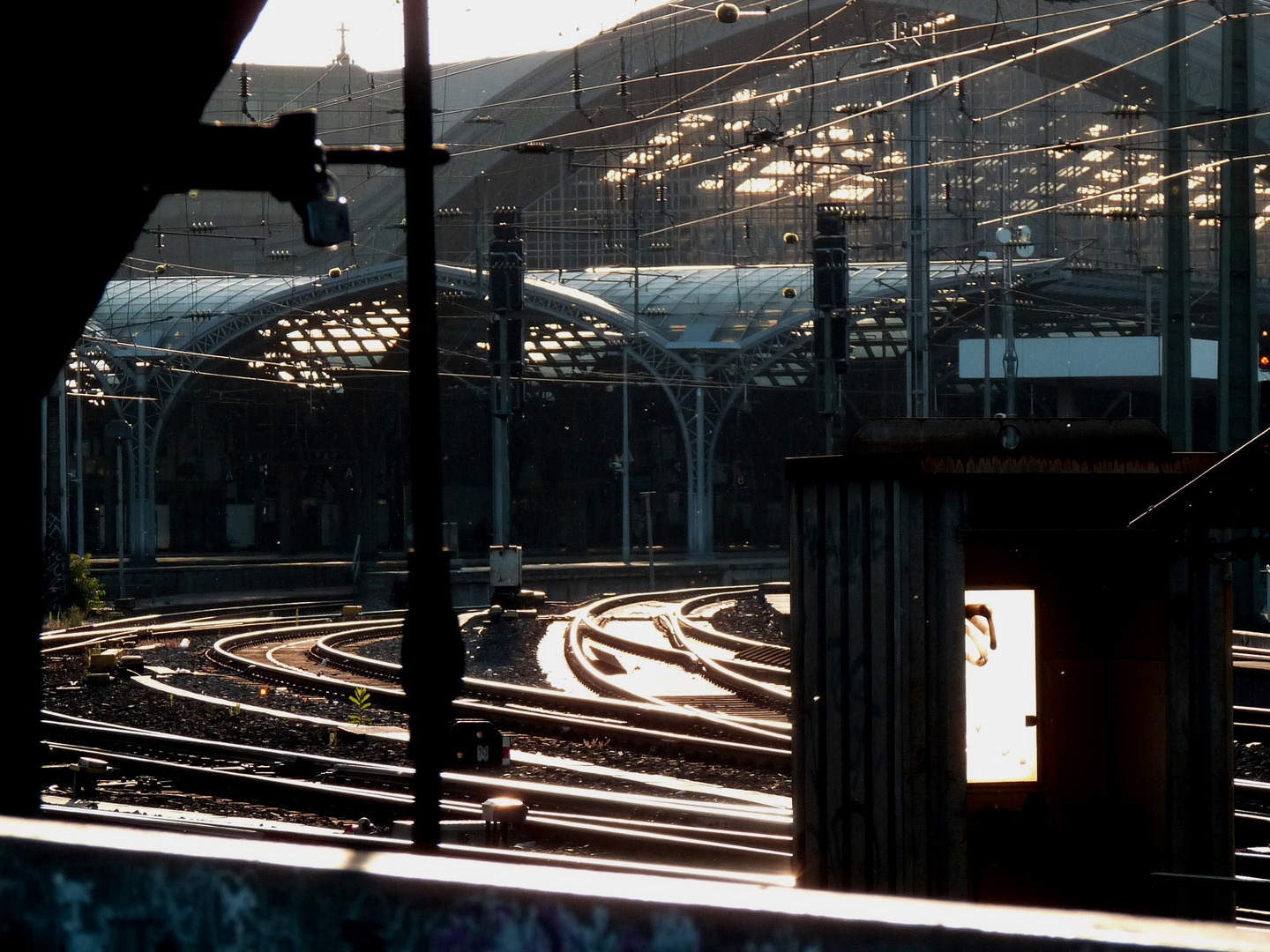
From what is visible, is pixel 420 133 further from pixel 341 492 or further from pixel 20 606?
pixel 341 492

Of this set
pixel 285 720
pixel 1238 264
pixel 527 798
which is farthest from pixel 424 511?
pixel 1238 264

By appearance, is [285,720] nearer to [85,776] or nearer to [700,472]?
[85,776]

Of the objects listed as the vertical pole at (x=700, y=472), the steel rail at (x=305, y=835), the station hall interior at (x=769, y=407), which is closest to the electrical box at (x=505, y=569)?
the station hall interior at (x=769, y=407)

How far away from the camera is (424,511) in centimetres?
542

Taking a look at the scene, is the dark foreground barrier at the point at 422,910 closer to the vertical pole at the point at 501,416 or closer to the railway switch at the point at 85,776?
the railway switch at the point at 85,776

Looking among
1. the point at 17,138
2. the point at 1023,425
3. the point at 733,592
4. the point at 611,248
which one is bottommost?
the point at 733,592

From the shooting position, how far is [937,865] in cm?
581

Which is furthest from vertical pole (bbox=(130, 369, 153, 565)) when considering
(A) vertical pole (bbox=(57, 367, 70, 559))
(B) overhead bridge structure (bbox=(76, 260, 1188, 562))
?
(A) vertical pole (bbox=(57, 367, 70, 559))

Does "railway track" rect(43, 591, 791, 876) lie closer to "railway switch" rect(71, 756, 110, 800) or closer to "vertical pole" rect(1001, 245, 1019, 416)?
"railway switch" rect(71, 756, 110, 800)

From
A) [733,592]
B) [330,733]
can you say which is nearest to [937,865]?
[330,733]

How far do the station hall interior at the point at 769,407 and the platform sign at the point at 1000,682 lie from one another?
0.04m

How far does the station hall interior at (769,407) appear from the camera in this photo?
14.9 ft

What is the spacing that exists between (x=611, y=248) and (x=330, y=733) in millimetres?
51360

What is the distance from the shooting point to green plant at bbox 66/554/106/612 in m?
32.5
